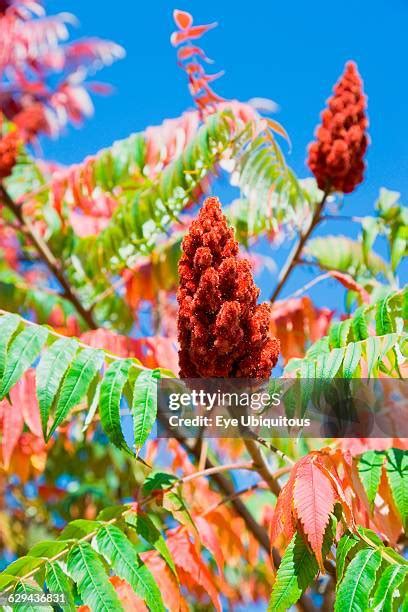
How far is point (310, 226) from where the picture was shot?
323 centimetres

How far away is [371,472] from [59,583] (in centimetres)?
78

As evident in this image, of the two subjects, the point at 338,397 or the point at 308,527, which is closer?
the point at 308,527

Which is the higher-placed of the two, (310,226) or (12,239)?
(12,239)

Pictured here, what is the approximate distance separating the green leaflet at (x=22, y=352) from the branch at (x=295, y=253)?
136 cm

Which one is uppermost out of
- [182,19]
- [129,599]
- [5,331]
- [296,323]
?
[182,19]

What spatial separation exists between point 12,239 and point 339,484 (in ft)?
13.4

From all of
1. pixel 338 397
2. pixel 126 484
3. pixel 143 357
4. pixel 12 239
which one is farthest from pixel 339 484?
pixel 12 239

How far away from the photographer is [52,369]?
6.41ft

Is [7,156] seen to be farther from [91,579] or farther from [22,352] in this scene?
[91,579]

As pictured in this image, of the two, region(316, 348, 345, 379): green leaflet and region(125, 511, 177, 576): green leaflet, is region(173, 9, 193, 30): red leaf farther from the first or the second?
region(125, 511, 177, 576): green leaflet

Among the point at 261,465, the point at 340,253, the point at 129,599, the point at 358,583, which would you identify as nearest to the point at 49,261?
the point at 340,253

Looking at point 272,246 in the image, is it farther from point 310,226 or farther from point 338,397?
point 338,397

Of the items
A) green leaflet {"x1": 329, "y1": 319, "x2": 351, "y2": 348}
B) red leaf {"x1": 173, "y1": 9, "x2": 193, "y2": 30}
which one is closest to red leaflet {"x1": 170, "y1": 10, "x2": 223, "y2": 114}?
red leaf {"x1": 173, "y1": 9, "x2": 193, "y2": 30}

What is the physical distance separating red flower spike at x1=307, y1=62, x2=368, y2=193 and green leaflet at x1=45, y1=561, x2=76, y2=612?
6.42 ft
